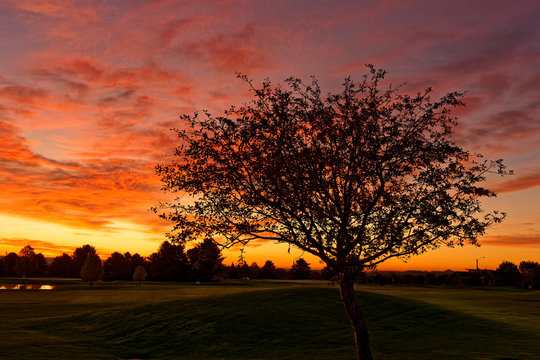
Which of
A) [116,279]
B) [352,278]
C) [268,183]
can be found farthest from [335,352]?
[116,279]

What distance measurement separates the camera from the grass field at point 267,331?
3606 cm

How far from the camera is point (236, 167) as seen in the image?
22609 mm

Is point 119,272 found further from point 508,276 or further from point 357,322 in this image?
point 357,322

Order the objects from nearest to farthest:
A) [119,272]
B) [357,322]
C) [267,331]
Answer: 1. [357,322]
2. [267,331]
3. [119,272]

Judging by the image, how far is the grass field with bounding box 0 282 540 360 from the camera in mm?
36062

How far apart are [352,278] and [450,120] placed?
9612 mm

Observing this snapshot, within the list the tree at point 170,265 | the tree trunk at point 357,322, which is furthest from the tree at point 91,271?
the tree trunk at point 357,322

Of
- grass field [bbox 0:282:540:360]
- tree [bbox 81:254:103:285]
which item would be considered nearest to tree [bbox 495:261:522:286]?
grass field [bbox 0:282:540:360]

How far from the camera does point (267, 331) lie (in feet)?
143

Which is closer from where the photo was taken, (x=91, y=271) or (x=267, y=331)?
(x=267, y=331)

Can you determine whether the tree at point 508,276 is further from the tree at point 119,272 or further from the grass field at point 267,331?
the tree at point 119,272

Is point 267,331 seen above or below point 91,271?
below

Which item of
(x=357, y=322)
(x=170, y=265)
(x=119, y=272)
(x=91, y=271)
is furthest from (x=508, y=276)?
(x=357, y=322)

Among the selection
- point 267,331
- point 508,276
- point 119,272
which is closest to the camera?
point 267,331
